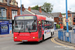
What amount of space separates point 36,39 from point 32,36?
487mm

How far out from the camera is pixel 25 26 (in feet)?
42.5

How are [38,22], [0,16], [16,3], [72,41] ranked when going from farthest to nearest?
[16,3] < [0,16] < [38,22] < [72,41]

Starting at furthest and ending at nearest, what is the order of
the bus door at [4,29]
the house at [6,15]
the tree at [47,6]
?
the tree at [47,6] → the bus door at [4,29] → the house at [6,15]

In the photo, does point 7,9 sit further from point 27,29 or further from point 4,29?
point 27,29

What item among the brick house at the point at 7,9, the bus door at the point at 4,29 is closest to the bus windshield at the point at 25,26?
the brick house at the point at 7,9

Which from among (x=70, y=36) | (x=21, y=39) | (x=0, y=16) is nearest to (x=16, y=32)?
(x=21, y=39)

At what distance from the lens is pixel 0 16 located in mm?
35250

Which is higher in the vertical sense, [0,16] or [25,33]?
[0,16]

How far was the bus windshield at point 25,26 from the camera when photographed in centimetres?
1288

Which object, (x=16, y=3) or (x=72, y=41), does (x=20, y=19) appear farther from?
(x=16, y=3)

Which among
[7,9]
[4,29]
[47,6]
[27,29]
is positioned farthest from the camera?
[47,6]

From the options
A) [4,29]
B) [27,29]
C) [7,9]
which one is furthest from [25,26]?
[7,9]

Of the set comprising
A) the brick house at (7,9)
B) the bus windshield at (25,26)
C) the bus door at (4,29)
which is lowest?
the bus door at (4,29)

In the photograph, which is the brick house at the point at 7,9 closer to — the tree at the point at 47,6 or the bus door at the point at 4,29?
the bus door at the point at 4,29
